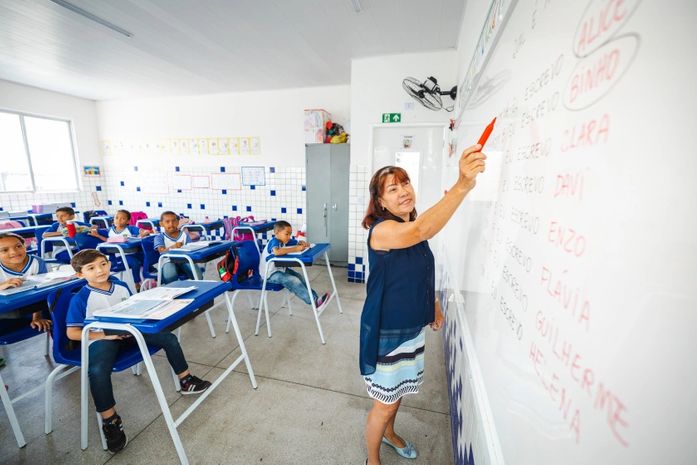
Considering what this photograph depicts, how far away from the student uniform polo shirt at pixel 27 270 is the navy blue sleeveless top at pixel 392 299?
2.40 metres

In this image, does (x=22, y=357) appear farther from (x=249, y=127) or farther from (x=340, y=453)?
(x=249, y=127)

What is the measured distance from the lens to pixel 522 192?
2.14 feet

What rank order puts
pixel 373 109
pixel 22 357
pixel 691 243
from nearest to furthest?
pixel 691 243, pixel 22 357, pixel 373 109

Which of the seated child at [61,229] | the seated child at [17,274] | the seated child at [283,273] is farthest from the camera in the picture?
the seated child at [61,229]

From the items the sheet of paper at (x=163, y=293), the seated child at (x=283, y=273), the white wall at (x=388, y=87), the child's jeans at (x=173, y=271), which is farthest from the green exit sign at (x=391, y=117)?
the sheet of paper at (x=163, y=293)

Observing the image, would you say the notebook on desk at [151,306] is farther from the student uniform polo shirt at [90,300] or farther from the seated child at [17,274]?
the seated child at [17,274]

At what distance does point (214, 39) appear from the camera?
3172mm

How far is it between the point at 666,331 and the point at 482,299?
2.33 feet

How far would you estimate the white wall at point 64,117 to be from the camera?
475cm

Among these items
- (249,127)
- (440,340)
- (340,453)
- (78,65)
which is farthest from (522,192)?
(78,65)

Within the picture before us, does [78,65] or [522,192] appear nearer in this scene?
[522,192]

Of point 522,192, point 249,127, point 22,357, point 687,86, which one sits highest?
point 249,127

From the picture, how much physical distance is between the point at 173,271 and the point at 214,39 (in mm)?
2544

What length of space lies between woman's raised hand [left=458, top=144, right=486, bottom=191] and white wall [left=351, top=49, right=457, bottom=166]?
3.05 m
